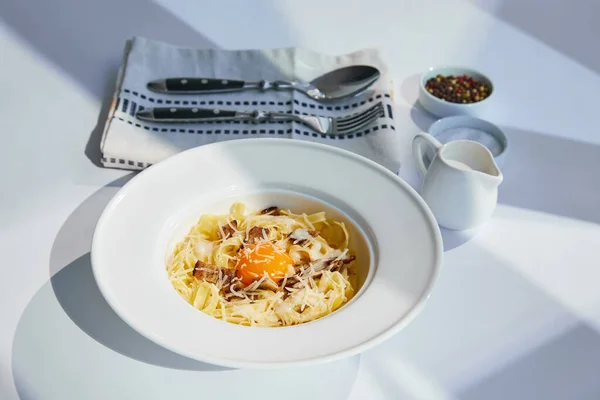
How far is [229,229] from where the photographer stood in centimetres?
134

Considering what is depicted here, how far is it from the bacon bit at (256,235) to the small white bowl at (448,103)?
70 centimetres

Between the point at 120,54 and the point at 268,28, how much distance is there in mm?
503

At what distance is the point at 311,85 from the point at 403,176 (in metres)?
0.40

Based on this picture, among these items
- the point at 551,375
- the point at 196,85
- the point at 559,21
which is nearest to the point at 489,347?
the point at 551,375

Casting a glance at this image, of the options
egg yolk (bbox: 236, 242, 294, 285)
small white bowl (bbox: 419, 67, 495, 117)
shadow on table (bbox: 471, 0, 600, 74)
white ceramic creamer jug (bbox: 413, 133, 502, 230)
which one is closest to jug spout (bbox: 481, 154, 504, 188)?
white ceramic creamer jug (bbox: 413, 133, 502, 230)

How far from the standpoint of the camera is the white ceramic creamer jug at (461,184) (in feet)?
4.47

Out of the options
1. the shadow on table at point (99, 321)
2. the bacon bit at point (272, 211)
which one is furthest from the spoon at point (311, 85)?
the shadow on table at point (99, 321)

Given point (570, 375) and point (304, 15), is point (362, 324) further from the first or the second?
point (304, 15)

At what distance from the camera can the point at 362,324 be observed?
106 centimetres

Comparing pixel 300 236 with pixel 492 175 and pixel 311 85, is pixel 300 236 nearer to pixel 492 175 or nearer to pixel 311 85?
pixel 492 175

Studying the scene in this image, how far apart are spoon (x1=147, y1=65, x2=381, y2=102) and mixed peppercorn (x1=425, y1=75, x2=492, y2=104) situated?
17 centimetres

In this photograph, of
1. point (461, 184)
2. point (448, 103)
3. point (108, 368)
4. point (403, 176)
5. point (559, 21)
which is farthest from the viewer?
point (559, 21)

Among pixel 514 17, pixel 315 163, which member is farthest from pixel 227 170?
pixel 514 17

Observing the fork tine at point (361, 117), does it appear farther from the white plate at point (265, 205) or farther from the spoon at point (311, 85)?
the white plate at point (265, 205)
